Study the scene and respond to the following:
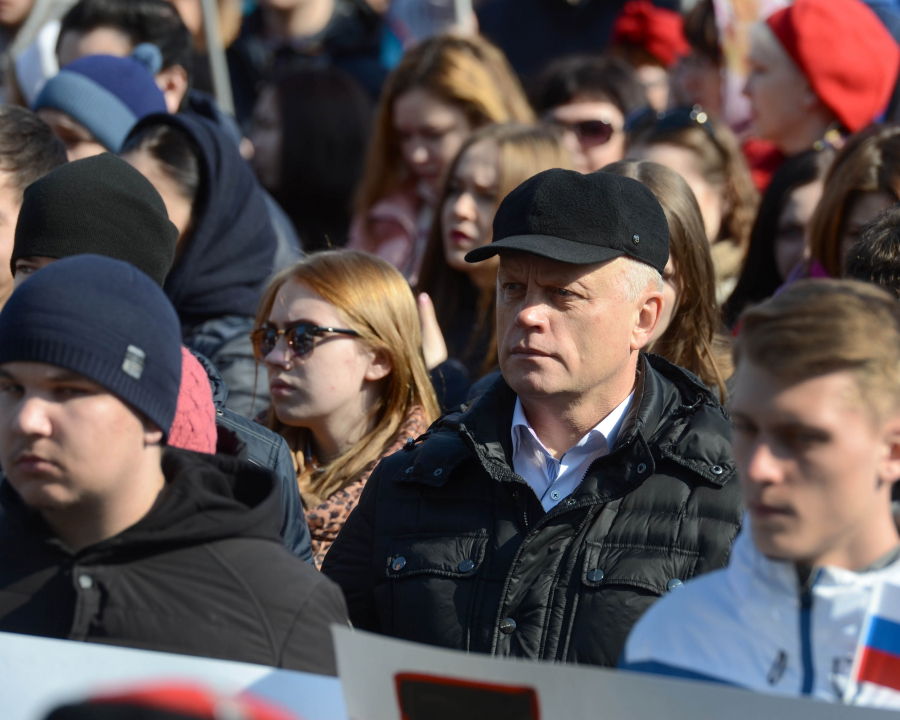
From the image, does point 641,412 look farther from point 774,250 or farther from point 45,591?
point 774,250

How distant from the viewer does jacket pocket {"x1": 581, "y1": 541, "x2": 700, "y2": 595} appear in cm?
262

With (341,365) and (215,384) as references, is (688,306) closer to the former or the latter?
(341,365)

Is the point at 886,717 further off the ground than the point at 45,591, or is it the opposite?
the point at 886,717

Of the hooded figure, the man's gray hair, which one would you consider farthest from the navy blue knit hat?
the hooded figure

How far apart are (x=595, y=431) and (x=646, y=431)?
167 millimetres

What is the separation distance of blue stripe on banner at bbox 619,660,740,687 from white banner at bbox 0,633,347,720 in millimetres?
529

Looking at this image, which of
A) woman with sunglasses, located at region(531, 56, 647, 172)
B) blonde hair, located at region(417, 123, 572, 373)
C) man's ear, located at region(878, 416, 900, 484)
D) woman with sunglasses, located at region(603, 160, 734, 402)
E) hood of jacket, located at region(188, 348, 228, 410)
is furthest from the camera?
woman with sunglasses, located at region(531, 56, 647, 172)

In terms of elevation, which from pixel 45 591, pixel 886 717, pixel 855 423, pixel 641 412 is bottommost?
pixel 45 591

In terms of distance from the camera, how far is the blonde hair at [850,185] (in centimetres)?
384

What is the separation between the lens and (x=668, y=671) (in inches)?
78.3

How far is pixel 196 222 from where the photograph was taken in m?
4.46

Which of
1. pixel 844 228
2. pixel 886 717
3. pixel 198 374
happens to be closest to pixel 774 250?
pixel 844 228

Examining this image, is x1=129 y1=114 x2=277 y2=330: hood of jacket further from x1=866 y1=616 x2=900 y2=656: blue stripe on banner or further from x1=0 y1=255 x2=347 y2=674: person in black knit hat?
x1=866 y1=616 x2=900 y2=656: blue stripe on banner

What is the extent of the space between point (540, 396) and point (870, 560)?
1114 mm
